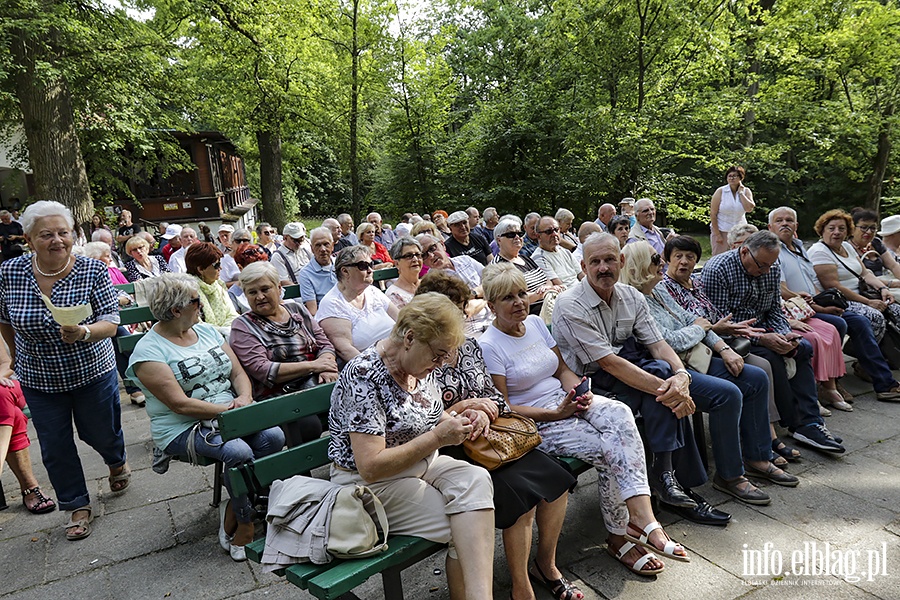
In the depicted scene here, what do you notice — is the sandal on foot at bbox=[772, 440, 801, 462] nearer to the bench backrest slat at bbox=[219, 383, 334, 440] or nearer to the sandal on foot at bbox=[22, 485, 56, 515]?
the bench backrest slat at bbox=[219, 383, 334, 440]

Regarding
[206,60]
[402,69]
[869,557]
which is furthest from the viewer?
[402,69]

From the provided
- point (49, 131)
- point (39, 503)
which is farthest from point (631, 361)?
A: point (49, 131)

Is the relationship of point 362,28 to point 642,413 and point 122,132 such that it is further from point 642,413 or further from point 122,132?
point 642,413

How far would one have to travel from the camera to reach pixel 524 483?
2.57m

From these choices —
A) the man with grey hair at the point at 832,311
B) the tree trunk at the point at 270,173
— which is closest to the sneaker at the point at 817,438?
the man with grey hair at the point at 832,311

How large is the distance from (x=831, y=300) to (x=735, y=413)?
260cm

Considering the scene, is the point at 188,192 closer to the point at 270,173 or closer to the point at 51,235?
the point at 270,173

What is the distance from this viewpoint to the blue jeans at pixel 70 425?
3.51 meters

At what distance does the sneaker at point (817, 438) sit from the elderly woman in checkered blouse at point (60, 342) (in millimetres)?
4639

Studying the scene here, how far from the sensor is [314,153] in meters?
27.1

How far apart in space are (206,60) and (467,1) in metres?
9.89

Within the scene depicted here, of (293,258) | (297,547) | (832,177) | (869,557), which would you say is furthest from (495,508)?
(832,177)

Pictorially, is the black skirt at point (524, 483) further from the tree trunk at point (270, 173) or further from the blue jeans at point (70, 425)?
the tree trunk at point (270, 173)

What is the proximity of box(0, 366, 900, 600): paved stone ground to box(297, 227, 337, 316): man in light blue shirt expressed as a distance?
7.29 ft
